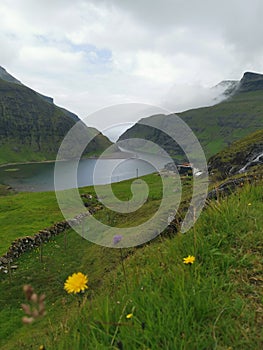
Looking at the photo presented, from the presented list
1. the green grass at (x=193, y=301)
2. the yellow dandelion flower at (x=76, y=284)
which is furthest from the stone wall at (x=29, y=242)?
the yellow dandelion flower at (x=76, y=284)

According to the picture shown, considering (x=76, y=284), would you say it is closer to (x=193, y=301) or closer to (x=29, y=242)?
(x=193, y=301)

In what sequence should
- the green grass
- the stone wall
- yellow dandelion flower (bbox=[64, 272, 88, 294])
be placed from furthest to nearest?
the stone wall, yellow dandelion flower (bbox=[64, 272, 88, 294]), the green grass

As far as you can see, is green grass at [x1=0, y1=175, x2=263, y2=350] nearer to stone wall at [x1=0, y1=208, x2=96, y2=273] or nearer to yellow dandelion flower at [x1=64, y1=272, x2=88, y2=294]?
yellow dandelion flower at [x1=64, y1=272, x2=88, y2=294]

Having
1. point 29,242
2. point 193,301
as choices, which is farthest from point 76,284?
point 29,242

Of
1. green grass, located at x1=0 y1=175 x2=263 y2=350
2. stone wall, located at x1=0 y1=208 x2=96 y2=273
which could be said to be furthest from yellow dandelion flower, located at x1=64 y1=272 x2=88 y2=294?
stone wall, located at x1=0 y1=208 x2=96 y2=273

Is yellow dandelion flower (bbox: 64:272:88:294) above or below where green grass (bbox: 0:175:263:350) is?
above

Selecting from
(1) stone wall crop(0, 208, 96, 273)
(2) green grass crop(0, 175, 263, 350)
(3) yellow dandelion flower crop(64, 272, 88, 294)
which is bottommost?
(1) stone wall crop(0, 208, 96, 273)

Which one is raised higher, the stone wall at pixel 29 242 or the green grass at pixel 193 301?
the green grass at pixel 193 301

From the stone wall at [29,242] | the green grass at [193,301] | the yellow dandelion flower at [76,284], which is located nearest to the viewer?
the green grass at [193,301]

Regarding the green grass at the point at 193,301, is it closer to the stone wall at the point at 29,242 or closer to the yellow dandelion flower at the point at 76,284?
the yellow dandelion flower at the point at 76,284

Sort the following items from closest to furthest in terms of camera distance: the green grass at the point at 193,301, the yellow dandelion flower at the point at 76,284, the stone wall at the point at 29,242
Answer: the green grass at the point at 193,301 → the yellow dandelion flower at the point at 76,284 → the stone wall at the point at 29,242

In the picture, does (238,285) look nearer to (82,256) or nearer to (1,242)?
(82,256)

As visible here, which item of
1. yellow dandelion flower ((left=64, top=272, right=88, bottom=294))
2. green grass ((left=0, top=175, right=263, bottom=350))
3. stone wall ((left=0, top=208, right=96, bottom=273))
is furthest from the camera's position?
stone wall ((left=0, top=208, right=96, bottom=273))

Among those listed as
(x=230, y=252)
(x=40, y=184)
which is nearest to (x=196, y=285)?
(x=230, y=252)
